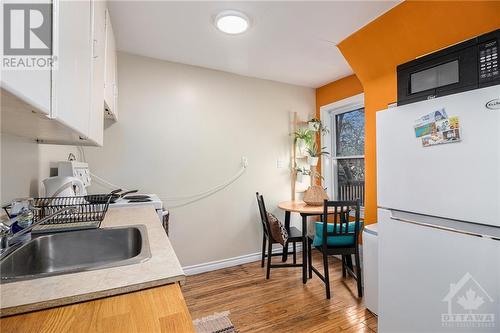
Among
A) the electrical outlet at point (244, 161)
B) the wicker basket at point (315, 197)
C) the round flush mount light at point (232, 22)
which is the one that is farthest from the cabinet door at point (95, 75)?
the wicker basket at point (315, 197)

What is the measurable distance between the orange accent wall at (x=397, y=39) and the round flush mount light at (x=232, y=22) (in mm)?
998

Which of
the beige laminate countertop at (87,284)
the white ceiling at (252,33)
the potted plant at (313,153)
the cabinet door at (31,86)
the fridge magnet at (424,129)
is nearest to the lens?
the cabinet door at (31,86)

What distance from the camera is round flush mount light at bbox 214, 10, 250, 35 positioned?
1793 millimetres

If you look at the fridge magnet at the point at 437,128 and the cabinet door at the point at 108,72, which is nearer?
the fridge magnet at the point at 437,128

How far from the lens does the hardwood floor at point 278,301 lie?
181 centimetres

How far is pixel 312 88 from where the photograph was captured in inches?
139

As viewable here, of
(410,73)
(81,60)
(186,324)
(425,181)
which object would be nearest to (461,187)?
(425,181)

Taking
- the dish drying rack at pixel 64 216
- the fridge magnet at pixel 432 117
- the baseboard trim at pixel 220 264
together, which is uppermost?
the fridge magnet at pixel 432 117

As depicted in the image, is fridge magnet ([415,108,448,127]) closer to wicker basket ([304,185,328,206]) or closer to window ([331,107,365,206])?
wicker basket ([304,185,328,206])

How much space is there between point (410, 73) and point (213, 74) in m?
2.09

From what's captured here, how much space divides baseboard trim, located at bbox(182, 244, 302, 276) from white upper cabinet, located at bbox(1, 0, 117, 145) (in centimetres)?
201

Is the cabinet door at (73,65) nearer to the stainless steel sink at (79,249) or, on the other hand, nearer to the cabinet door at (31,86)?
the cabinet door at (31,86)

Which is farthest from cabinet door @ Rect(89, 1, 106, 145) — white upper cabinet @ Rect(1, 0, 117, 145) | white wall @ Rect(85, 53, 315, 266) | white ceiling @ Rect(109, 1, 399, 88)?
white wall @ Rect(85, 53, 315, 266)

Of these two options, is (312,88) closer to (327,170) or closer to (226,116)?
(327,170)
